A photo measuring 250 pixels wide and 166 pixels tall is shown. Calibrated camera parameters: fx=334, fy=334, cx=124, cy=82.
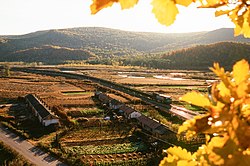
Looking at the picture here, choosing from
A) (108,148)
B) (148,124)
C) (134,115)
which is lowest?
(108,148)

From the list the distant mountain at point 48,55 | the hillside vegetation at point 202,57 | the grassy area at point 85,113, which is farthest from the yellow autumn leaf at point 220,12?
the distant mountain at point 48,55

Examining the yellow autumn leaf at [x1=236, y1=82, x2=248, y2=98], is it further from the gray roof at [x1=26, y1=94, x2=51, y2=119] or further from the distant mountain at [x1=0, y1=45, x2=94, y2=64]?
the distant mountain at [x1=0, y1=45, x2=94, y2=64]

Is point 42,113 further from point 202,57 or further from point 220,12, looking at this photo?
point 202,57

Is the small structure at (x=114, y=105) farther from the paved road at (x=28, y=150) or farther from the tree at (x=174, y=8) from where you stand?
the tree at (x=174, y=8)

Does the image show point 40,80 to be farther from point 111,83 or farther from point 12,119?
point 12,119

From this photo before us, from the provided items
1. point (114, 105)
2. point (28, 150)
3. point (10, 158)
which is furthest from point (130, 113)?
point (10, 158)

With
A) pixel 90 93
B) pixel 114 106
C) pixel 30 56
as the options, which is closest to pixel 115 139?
pixel 114 106
